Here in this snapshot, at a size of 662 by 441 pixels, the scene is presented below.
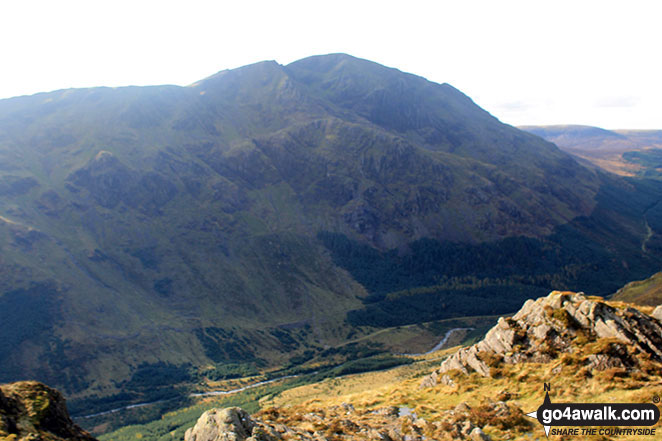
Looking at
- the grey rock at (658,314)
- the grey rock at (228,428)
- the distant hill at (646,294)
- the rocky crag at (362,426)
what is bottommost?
the distant hill at (646,294)

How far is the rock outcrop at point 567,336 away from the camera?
34.5 metres

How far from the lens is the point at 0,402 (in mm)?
26953

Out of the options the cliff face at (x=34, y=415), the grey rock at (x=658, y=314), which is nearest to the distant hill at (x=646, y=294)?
the grey rock at (x=658, y=314)

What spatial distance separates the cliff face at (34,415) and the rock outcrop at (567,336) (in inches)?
1373

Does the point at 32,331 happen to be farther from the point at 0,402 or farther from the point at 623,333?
the point at 623,333

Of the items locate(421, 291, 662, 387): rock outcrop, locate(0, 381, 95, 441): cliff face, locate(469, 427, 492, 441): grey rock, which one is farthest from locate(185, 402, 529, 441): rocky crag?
locate(0, 381, 95, 441): cliff face

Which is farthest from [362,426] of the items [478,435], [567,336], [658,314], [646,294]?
[646,294]

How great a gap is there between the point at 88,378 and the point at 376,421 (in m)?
146

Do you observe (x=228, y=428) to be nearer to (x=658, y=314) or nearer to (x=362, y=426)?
(x=362, y=426)

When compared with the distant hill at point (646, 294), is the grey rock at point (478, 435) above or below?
above

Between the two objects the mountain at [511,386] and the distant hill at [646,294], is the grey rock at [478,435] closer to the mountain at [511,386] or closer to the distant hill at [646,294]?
the mountain at [511,386]

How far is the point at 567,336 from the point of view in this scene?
39.7 m

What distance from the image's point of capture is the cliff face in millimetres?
25422

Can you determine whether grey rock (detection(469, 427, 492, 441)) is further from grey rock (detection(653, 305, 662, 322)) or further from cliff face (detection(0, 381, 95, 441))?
cliff face (detection(0, 381, 95, 441))
